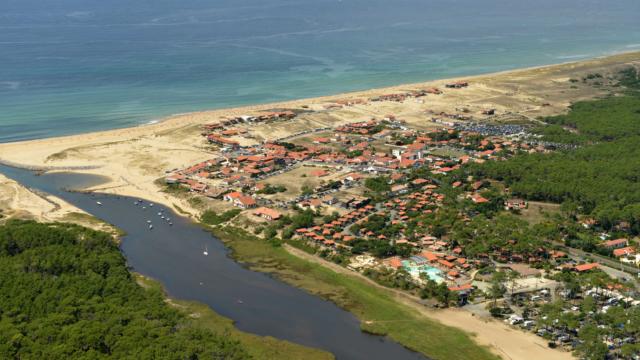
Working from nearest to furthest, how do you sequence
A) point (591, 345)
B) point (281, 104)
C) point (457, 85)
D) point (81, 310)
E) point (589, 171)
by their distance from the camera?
point (591, 345) < point (81, 310) < point (589, 171) < point (281, 104) < point (457, 85)

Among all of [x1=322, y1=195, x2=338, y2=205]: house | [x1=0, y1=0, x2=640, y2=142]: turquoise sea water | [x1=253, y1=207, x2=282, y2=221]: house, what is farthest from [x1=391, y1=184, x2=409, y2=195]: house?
[x1=0, y1=0, x2=640, y2=142]: turquoise sea water

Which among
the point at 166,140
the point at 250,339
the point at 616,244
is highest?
the point at 166,140

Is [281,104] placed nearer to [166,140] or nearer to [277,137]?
[277,137]

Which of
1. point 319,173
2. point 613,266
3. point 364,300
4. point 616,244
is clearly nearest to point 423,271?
point 364,300

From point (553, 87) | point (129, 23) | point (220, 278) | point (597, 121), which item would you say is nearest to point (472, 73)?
point (553, 87)

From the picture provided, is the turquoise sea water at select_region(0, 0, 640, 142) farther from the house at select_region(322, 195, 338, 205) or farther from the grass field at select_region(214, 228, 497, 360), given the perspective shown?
the grass field at select_region(214, 228, 497, 360)

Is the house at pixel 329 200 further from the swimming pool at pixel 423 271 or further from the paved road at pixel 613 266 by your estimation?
the paved road at pixel 613 266

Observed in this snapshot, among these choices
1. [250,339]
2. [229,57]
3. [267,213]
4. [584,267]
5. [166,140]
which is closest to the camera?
[250,339]

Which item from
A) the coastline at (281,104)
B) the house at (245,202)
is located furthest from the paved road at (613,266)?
the coastline at (281,104)
